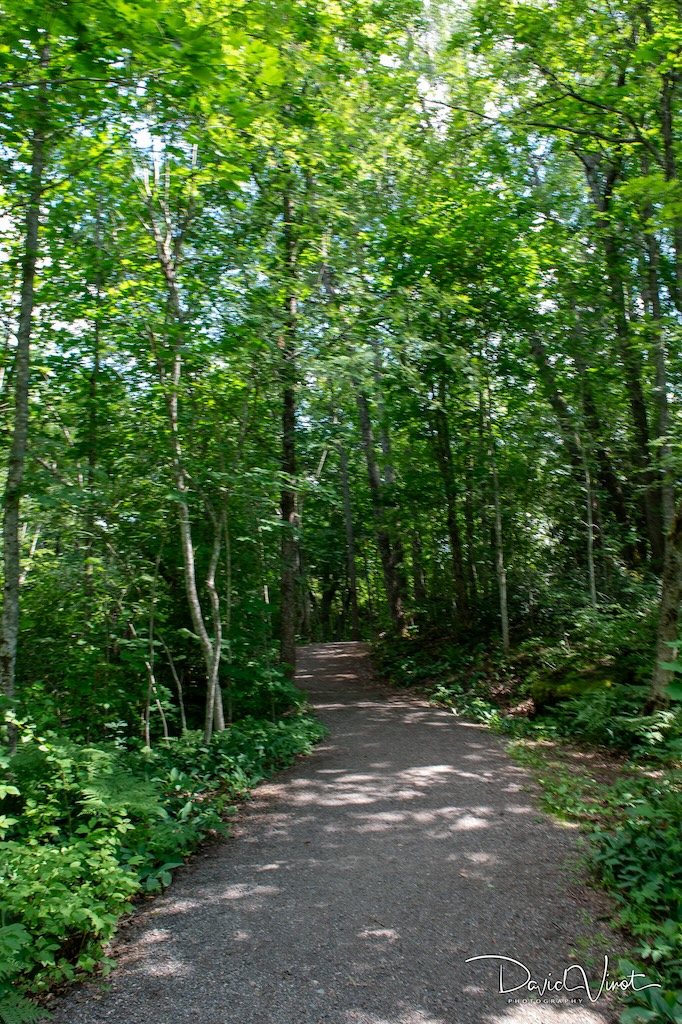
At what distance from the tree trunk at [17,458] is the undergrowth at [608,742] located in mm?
4443

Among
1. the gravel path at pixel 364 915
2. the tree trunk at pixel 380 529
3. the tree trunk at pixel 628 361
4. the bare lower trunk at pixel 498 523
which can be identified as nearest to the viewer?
the gravel path at pixel 364 915

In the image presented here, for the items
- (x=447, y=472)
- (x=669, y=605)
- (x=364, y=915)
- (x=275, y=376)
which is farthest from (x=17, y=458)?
(x=447, y=472)

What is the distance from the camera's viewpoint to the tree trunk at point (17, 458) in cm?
484

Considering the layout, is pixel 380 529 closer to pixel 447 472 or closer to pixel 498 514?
pixel 447 472

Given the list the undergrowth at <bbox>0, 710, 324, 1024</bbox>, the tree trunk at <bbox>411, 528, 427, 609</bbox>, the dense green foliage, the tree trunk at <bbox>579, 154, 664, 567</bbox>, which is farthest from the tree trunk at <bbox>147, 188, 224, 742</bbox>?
the tree trunk at <bbox>411, 528, 427, 609</bbox>

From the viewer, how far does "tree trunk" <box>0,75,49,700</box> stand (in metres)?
4.84

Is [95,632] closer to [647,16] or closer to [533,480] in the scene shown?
[533,480]

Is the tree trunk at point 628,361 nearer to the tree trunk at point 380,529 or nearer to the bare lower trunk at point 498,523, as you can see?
the bare lower trunk at point 498,523

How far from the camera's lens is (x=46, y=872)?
341 cm

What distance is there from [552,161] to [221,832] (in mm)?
15174

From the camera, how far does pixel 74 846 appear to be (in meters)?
3.77

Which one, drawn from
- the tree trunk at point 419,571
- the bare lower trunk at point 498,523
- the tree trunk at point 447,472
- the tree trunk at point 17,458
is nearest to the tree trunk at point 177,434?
the tree trunk at point 17,458

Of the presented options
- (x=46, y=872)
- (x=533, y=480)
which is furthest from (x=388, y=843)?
(x=533, y=480)

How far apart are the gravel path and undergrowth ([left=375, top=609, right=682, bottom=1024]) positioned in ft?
0.99
